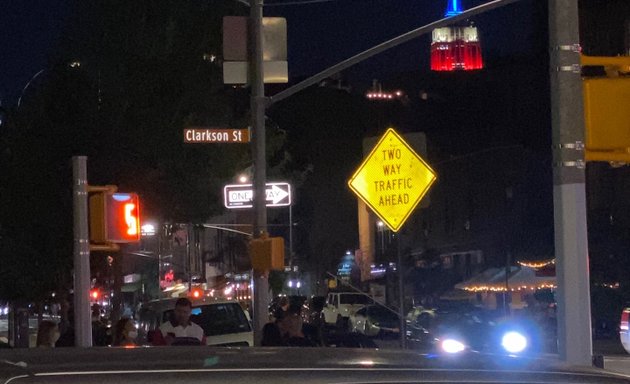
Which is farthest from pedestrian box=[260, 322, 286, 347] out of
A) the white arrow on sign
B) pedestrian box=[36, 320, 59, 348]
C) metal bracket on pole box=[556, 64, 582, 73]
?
the white arrow on sign

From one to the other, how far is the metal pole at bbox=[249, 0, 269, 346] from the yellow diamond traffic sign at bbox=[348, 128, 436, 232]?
389 centimetres

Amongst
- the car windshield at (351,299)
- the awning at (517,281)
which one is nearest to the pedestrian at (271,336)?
the awning at (517,281)

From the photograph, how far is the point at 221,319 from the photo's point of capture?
2108 centimetres

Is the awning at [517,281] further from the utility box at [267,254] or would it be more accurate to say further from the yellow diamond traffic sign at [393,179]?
the yellow diamond traffic sign at [393,179]

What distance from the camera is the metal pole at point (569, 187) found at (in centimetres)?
803

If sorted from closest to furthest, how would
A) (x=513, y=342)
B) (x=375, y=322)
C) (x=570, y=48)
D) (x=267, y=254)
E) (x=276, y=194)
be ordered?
(x=570, y=48) → (x=267, y=254) → (x=276, y=194) → (x=513, y=342) → (x=375, y=322)

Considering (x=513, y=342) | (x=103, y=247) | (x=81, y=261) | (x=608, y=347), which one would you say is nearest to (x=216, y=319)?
(x=513, y=342)

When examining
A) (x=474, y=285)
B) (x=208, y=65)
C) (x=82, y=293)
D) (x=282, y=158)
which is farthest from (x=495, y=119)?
(x=82, y=293)

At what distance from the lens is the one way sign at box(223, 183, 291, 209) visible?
2048 centimetres

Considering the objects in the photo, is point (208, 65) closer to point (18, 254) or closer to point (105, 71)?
point (105, 71)

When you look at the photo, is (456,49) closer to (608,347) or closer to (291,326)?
(608,347)

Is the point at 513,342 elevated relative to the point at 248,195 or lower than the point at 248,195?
lower

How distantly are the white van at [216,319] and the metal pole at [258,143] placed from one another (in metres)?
2.14

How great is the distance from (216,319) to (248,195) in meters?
2.33
